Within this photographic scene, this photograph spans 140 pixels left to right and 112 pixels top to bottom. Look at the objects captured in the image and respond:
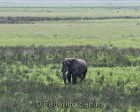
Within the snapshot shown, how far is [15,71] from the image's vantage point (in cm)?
2652

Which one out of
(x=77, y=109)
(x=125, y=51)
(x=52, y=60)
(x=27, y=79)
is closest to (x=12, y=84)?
(x=27, y=79)

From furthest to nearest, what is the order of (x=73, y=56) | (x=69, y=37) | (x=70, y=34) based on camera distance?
(x=70, y=34)
(x=69, y=37)
(x=73, y=56)

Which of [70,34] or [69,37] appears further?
[70,34]

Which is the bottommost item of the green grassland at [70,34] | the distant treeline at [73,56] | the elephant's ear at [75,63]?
the green grassland at [70,34]

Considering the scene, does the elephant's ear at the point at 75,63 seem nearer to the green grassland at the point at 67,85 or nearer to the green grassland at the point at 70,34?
the green grassland at the point at 67,85

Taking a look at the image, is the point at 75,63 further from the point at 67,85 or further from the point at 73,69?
the point at 67,85

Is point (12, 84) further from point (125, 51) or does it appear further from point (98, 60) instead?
point (125, 51)

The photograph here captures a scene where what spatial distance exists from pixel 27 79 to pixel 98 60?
9128mm

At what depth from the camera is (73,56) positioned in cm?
3319

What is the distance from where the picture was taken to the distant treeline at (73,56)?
30516mm

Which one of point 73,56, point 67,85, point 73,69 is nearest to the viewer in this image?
point 67,85

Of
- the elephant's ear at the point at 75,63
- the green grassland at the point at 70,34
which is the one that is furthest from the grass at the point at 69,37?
the elephant's ear at the point at 75,63

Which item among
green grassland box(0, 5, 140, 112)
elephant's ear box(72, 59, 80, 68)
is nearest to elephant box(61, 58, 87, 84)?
elephant's ear box(72, 59, 80, 68)

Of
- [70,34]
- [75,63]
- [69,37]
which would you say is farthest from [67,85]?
[70,34]
